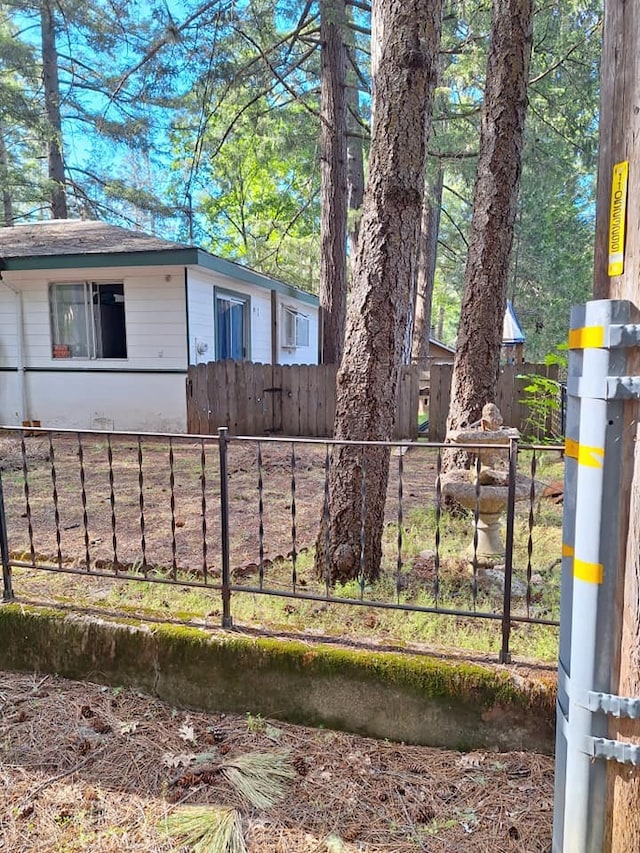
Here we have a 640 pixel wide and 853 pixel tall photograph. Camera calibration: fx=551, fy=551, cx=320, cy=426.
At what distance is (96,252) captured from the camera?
827 centimetres

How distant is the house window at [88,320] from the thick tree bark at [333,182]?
3.78 metres

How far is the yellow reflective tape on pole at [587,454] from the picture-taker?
1.12 meters

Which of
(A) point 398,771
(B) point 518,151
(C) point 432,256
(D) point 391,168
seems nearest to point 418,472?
(B) point 518,151

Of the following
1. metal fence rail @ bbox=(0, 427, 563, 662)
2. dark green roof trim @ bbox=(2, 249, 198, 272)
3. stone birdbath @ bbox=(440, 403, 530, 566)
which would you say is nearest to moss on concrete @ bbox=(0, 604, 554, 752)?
metal fence rail @ bbox=(0, 427, 563, 662)

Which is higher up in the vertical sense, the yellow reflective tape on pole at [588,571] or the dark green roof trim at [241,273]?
the dark green roof trim at [241,273]

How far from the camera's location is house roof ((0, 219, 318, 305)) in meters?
8.09

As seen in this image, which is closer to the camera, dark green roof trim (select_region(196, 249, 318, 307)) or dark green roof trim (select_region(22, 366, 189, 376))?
dark green roof trim (select_region(196, 249, 318, 307))

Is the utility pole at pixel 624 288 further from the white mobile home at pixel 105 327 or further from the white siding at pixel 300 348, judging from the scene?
the white siding at pixel 300 348

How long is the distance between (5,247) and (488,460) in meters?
9.21

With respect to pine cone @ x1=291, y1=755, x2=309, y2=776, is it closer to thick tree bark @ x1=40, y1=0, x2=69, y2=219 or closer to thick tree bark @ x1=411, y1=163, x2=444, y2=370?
thick tree bark @ x1=411, y1=163, x2=444, y2=370

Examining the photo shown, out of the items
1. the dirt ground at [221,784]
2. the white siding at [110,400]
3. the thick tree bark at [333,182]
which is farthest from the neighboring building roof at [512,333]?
the dirt ground at [221,784]

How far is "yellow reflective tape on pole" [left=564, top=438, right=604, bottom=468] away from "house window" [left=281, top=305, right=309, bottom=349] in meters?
11.8

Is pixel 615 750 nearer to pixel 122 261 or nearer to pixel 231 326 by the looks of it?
pixel 122 261

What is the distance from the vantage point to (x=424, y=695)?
2111 millimetres
